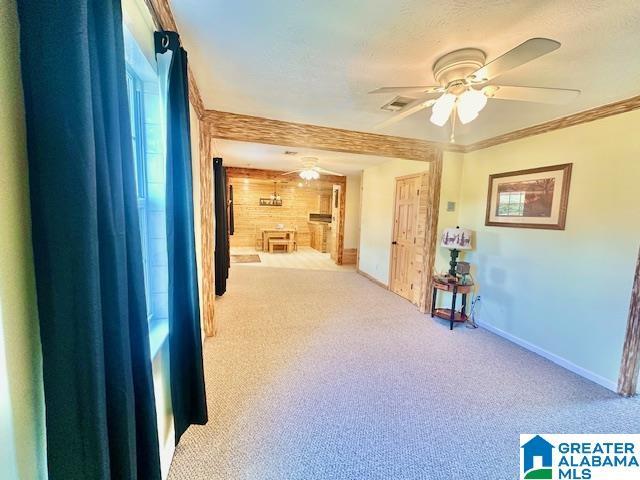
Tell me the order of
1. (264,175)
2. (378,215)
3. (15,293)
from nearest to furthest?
(15,293)
(378,215)
(264,175)

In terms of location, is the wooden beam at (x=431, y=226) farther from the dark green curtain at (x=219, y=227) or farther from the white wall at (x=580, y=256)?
the dark green curtain at (x=219, y=227)

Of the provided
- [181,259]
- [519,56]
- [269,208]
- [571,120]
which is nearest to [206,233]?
[181,259]

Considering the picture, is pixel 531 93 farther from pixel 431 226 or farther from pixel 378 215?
pixel 378 215

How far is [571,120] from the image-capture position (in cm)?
248

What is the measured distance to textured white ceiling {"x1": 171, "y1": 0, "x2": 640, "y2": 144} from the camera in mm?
1298

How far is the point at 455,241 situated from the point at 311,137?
6.97 feet

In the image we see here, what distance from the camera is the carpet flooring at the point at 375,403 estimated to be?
1.49m

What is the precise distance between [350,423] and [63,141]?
6.53 ft

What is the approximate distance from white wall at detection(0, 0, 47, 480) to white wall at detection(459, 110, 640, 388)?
344 centimetres

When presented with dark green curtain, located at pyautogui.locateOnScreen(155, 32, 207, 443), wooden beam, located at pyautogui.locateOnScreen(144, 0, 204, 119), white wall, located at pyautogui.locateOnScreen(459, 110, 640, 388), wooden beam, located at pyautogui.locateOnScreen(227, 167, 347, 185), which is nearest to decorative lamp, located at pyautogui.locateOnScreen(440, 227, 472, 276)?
white wall, located at pyautogui.locateOnScreen(459, 110, 640, 388)

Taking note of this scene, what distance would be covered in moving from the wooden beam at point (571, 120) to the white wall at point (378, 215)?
1.26m

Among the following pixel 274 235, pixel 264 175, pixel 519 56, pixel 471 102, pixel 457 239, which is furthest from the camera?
pixel 274 235

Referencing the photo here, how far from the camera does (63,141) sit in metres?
0.54

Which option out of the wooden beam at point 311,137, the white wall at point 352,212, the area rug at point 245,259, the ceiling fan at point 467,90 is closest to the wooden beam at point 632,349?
the ceiling fan at point 467,90
